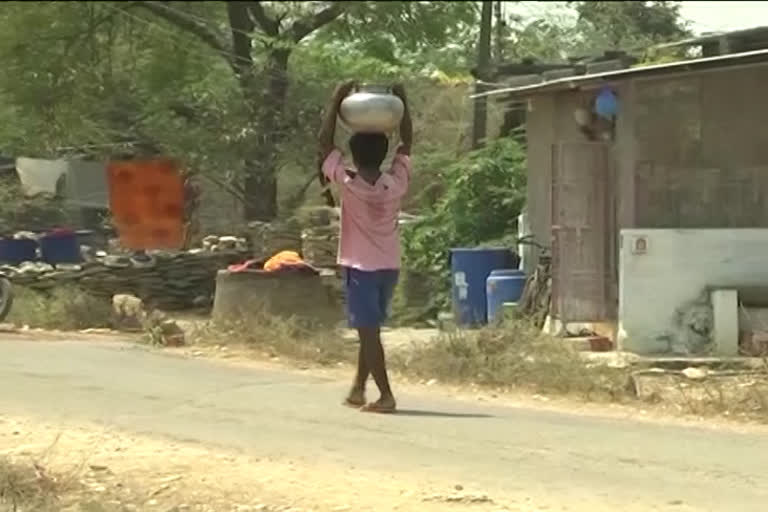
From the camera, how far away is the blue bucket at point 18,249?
20.1 meters

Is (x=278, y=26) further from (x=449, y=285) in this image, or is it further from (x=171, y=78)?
(x=449, y=285)

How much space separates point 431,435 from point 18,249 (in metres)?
13.2

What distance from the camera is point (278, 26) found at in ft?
15.6

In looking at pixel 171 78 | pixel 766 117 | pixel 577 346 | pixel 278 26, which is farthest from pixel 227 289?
pixel 278 26

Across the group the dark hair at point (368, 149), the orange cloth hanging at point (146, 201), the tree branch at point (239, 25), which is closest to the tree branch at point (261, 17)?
the tree branch at point (239, 25)

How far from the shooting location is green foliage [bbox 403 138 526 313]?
61.2ft

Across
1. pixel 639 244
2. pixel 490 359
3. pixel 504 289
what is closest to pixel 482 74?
pixel 504 289

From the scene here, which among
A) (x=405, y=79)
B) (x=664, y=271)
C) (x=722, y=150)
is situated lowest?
(x=664, y=271)

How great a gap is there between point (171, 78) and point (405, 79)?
989 centimetres

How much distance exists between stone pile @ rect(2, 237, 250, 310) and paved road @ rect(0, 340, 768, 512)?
6626 millimetres

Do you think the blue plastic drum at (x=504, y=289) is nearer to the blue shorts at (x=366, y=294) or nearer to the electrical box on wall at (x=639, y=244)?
the electrical box on wall at (x=639, y=244)

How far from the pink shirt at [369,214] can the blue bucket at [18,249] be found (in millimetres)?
12368

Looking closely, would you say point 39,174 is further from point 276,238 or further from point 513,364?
point 513,364

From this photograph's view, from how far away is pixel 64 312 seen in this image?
50.4ft
